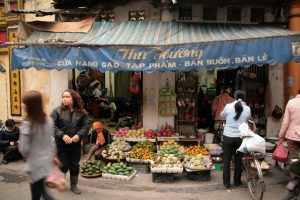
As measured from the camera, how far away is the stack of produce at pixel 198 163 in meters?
7.49

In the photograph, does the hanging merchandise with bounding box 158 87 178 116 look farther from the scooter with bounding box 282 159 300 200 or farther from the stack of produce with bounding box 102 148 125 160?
the scooter with bounding box 282 159 300 200

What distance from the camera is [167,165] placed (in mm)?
7543

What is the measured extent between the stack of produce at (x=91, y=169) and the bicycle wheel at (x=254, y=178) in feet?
10.9

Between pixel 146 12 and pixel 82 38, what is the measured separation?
222cm

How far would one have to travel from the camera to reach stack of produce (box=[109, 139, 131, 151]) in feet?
29.0

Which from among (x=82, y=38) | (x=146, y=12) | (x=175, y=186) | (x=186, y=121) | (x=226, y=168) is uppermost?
(x=146, y=12)

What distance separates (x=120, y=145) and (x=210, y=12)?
470cm

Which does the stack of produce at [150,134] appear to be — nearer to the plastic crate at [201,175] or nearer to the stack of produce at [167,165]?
the stack of produce at [167,165]

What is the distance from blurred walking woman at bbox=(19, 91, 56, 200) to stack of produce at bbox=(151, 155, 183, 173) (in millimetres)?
3346

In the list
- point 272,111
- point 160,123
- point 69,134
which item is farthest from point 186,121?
point 69,134

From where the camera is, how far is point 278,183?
7.39m

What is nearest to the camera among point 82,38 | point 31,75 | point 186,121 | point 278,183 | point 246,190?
point 246,190

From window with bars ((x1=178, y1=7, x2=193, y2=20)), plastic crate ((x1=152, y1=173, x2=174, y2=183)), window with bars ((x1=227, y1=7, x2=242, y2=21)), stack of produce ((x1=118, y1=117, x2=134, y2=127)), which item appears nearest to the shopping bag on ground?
plastic crate ((x1=152, y1=173, x2=174, y2=183))

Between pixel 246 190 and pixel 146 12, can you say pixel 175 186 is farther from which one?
pixel 146 12
